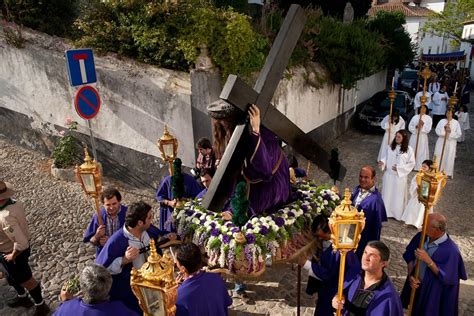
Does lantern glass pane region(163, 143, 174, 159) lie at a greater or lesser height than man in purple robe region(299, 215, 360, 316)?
greater

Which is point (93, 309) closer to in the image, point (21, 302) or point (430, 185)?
point (21, 302)

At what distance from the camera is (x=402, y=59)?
1970cm

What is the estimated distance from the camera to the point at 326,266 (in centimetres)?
422

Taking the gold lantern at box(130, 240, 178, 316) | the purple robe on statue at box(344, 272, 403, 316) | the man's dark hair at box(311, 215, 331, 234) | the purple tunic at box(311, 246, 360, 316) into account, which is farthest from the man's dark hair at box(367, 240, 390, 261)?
the gold lantern at box(130, 240, 178, 316)

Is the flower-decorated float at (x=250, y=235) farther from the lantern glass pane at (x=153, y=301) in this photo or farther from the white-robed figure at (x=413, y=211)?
the white-robed figure at (x=413, y=211)

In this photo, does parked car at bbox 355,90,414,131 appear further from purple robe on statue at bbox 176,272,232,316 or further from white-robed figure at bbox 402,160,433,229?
purple robe on statue at bbox 176,272,232,316

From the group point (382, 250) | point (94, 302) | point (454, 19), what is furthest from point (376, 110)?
point (454, 19)

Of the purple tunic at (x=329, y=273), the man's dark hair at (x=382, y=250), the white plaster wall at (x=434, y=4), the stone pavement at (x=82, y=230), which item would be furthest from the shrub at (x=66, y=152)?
the white plaster wall at (x=434, y=4)

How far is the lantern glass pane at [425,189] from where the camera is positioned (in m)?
4.16

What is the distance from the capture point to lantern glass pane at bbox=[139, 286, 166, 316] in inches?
107

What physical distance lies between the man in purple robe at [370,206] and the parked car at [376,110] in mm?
9482

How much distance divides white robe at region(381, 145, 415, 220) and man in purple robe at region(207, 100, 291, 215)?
4.21 m

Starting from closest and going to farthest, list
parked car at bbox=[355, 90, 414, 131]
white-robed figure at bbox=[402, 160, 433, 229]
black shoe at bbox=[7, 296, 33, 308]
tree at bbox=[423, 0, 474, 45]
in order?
black shoe at bbox=[7, 296, 33, 308]
white-robed figure at bbox=[402, 160, 433, 229]
parked car at bbox=[355, 90, 414, 131]
tree at bbox=[423, 0, 474, 45]

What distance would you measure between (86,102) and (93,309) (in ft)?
12.9
